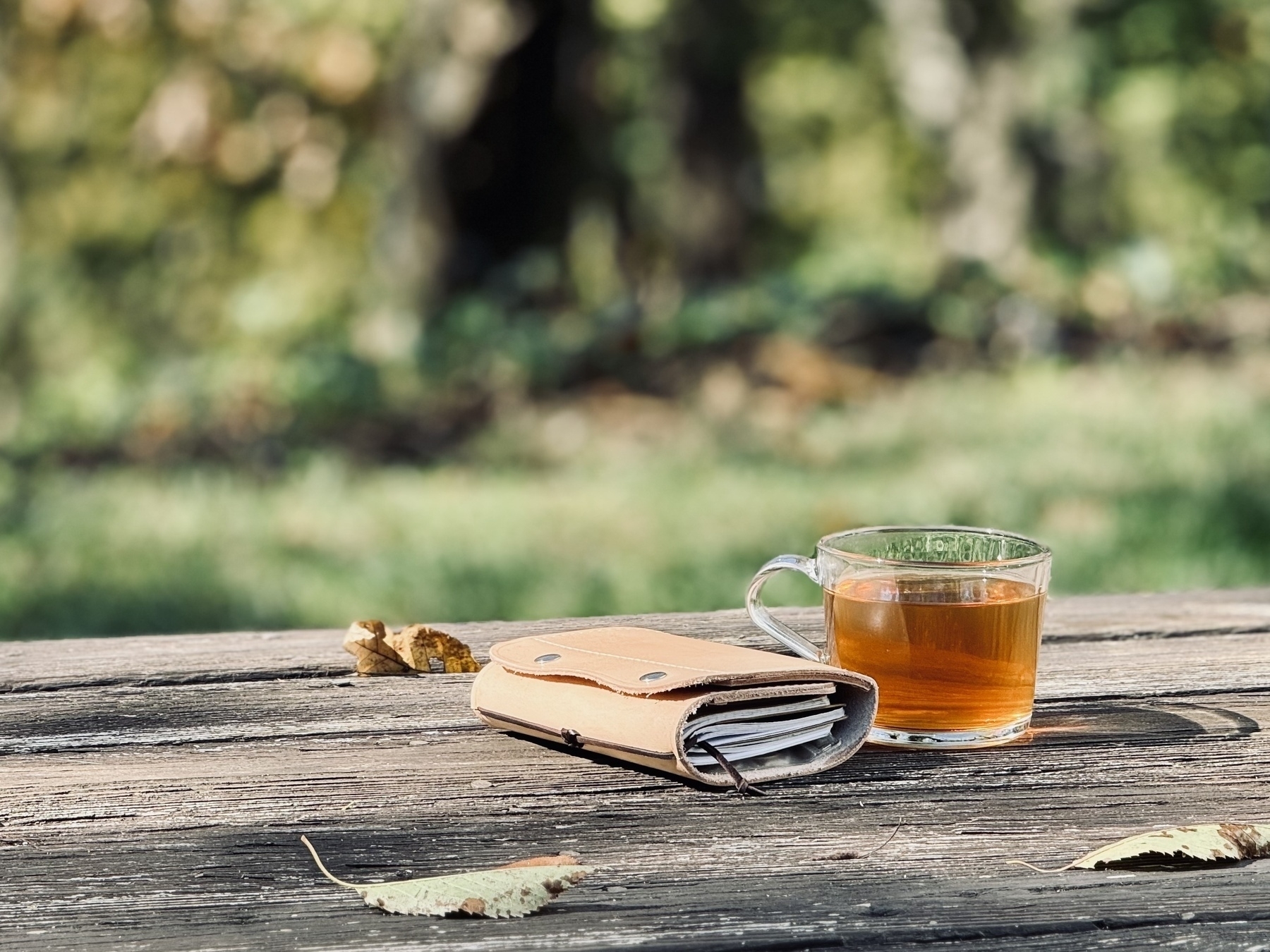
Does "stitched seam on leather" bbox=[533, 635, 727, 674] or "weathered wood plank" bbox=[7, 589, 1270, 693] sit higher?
"stitched seam on leather" bbox=[533, 635, 727, 674]

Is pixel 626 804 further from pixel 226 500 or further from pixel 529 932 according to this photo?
pixel 226 500

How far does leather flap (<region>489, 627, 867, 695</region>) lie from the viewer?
1.22 metres

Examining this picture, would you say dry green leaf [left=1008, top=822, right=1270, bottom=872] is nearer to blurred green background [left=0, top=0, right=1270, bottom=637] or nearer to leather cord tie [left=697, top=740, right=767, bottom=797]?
leather cord tie [left=697, top=740, right=767, bottom=797]

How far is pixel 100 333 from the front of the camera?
1233cm

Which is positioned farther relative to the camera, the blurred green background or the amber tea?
the blurred green background

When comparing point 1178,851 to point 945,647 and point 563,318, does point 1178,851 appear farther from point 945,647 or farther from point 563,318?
point 563,318

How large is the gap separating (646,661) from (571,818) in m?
0.16

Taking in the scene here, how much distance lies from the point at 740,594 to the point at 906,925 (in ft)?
9.91

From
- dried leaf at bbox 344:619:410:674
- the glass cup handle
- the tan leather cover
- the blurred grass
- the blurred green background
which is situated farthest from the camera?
the blurred green background

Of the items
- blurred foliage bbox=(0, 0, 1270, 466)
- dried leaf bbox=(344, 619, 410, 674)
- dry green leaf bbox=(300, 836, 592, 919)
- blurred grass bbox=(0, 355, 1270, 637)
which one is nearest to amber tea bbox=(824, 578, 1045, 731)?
dry green leaf bbox=(300, 836, 592, 919)

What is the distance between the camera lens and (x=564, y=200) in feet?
25.1

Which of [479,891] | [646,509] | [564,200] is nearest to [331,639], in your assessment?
[479,891]

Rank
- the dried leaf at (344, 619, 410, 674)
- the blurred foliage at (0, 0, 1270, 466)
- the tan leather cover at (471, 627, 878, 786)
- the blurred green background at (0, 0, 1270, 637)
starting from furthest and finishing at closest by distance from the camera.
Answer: the blurred foliage at (0, 0, 1270, 466) < the blurred green background at (0, 0, 1270, 637) < the dried leaf at (344, 619, 410, 674) < the tan leather cover at (471, 627, 878, 786)

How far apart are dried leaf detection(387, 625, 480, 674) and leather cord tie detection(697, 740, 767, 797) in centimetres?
48
